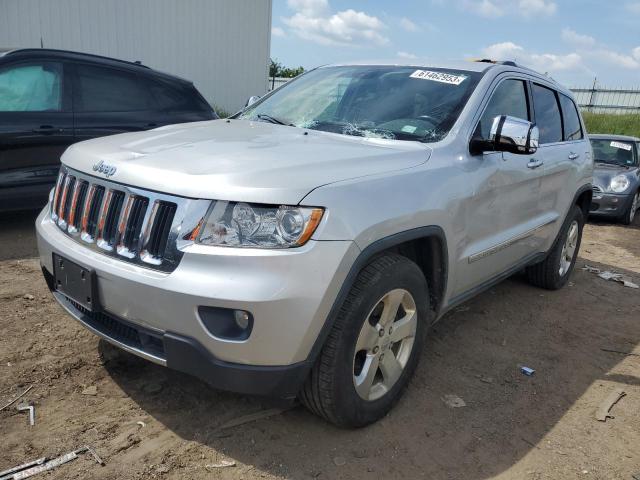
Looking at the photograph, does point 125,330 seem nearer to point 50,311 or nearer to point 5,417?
point 5,417

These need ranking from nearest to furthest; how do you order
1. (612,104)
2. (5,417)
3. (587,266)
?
1. (5,417)
2. (587,266)
3. (612,104)

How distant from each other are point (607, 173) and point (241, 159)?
892 cm

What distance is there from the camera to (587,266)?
643cm

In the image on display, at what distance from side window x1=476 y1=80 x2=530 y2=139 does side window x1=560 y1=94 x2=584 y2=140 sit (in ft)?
3.19

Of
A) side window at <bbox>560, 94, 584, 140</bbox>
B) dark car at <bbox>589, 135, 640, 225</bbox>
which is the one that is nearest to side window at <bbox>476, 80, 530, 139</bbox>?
side window at <bbox>560, 94, 584, 140</bbox>

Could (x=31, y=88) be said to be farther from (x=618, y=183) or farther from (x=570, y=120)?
(x=618, y=183)

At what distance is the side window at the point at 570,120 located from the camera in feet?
16.0

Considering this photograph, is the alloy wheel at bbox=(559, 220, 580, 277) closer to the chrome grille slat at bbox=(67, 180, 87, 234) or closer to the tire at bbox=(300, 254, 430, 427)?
the tire at bbox=(300, 254, 430, 427)

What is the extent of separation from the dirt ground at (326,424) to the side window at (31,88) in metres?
1.93

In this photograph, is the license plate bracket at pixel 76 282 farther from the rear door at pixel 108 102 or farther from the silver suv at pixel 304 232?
the rear door at pixel 108 102

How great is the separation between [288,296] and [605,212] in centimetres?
870

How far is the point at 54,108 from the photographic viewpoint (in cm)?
537

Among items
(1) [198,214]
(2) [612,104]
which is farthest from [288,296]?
(2) [612,104]

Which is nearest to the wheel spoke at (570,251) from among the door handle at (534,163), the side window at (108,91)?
the door handle at (534,163)
